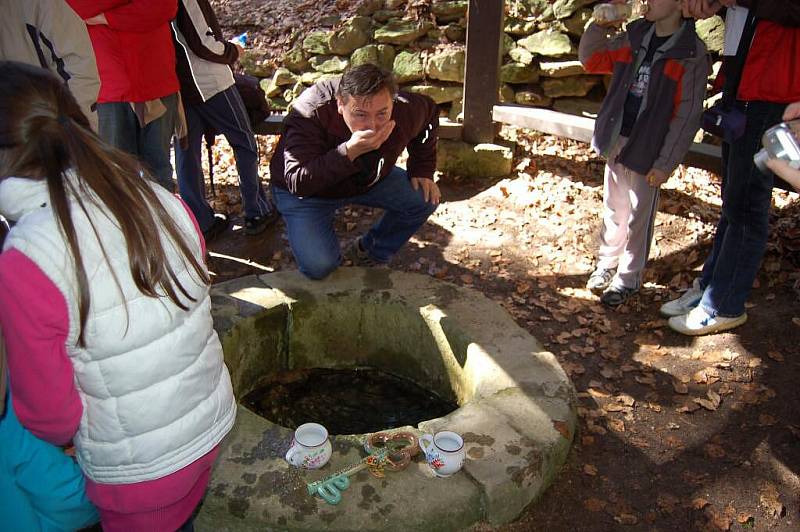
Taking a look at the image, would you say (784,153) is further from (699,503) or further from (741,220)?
(699,503)

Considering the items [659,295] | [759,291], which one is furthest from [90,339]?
[759,291]

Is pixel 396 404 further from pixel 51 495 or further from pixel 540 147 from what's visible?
pixel 540 147

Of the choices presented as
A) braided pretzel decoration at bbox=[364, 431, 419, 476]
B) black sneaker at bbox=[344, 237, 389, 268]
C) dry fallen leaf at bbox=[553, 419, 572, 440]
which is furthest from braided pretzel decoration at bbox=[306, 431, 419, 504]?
black sneaker at bbox=[344, 237, 389, 268]

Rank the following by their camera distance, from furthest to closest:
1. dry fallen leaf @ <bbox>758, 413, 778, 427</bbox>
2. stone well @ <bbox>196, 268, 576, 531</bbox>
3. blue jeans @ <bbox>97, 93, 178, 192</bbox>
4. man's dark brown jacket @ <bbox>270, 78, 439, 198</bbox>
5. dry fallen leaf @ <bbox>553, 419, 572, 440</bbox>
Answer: blue jeans @ <bbox>97, 93, 178, 192</bbox> → man's dark brown jacket @ <bbox>270, 78, 439, 198</bbox> → dry fallen leaf @ <bbox>758, 413, 778, 427</bbox> → dry fallen leaf @ <bbox>553, 419, 572, 440</bbox> → stone well @ <bbox>196, 268, 576, 531</bbox>

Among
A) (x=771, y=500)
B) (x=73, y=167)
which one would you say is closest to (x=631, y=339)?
(x=771, y=500)

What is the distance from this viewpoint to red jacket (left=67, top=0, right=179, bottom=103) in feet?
11.9

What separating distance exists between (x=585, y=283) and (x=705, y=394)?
1258mm

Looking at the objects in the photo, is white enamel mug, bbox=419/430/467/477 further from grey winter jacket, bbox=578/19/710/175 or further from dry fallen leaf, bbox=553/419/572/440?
grey winter jacket, bbox=578/19/710/175

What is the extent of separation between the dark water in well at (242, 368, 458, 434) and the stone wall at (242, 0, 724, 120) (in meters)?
3.90

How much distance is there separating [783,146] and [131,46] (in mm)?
3486

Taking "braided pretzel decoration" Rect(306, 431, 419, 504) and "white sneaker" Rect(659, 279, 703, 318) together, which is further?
"white sneaker" Rect(659, 279, 703, 318)

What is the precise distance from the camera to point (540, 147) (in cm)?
633

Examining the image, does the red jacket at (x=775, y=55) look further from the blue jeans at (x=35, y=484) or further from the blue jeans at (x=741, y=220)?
the blue jeans at (x=35, y=484)

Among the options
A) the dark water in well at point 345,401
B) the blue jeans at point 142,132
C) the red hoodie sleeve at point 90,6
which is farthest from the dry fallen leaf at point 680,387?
the red hoodie sleeve at point 90,6
